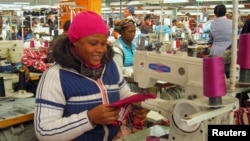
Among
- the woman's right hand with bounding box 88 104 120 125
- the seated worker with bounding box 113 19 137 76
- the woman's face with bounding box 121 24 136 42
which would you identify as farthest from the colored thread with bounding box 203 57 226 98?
the woman's face with bounding box 121 24 136 42

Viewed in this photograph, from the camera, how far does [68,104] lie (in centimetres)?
149

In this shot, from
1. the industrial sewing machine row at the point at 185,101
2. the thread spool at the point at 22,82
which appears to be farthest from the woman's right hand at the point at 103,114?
the thread spool at the point at 22,82

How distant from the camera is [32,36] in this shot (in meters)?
7.59

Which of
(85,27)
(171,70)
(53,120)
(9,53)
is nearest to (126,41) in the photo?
(9,53)

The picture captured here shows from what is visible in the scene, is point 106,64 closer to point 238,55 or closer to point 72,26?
point 72,26

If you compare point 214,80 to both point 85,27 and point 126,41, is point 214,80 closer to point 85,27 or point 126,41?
point 85,27

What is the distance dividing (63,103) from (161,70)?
59 cm

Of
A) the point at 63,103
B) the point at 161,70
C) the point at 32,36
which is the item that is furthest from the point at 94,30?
the point at 32,36

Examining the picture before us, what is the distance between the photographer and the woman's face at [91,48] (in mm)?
1469

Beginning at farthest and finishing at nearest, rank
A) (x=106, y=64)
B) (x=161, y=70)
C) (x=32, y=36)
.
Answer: (x=32, y=36) < (x=161, y=70) < (x=106, y=64)

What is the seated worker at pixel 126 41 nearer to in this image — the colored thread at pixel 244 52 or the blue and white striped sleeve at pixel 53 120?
the blue and white striped sleeve at pixel 53 120

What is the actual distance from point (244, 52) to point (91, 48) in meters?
0.66

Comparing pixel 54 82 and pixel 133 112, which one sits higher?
pixel 54 82

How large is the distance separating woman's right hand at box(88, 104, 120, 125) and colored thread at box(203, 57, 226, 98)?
42 centimetres
